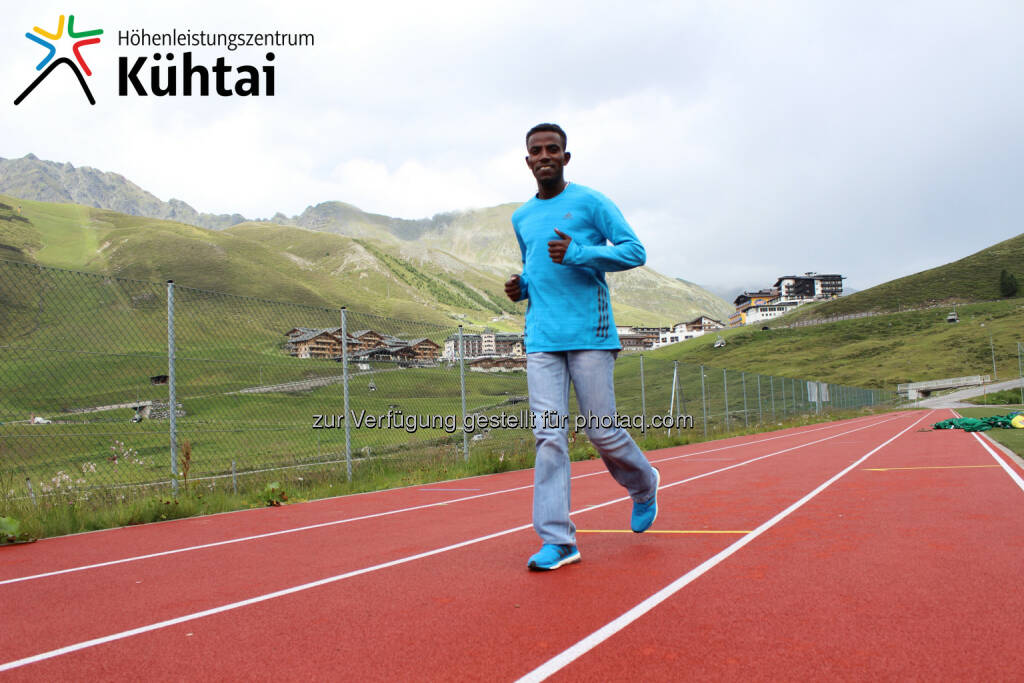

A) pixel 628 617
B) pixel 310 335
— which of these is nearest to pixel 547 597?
pixel 628 617

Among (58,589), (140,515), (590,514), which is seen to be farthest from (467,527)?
(140,515)

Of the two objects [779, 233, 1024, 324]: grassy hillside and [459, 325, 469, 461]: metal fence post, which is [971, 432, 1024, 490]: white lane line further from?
[779, 233, 1024, 324]: grassy hillside

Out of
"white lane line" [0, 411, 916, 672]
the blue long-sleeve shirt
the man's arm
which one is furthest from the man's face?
"white lane line" [0, 411, 916, 672]

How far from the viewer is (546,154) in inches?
148

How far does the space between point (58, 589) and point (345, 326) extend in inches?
236

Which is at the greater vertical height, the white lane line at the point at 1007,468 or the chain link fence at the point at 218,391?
the chain link fence at the point at 218,391

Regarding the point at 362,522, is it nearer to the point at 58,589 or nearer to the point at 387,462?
the point at 58,589

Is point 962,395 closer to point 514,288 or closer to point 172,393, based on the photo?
point 172,393

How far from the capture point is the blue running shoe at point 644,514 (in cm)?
413

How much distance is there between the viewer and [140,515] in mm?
6398

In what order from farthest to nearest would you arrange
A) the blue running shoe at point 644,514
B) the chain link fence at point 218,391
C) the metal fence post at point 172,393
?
the metal fence post at point 172,393 → the chain link fence at point 218,391 → the blue running shoe at point 644,514

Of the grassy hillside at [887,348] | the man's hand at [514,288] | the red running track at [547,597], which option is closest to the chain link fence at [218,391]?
the red running track at [547,597]

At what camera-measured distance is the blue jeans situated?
138 inches

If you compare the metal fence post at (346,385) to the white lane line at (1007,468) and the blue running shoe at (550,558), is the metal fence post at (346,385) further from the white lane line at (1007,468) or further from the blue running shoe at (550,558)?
the white lane line at (1007,468)
